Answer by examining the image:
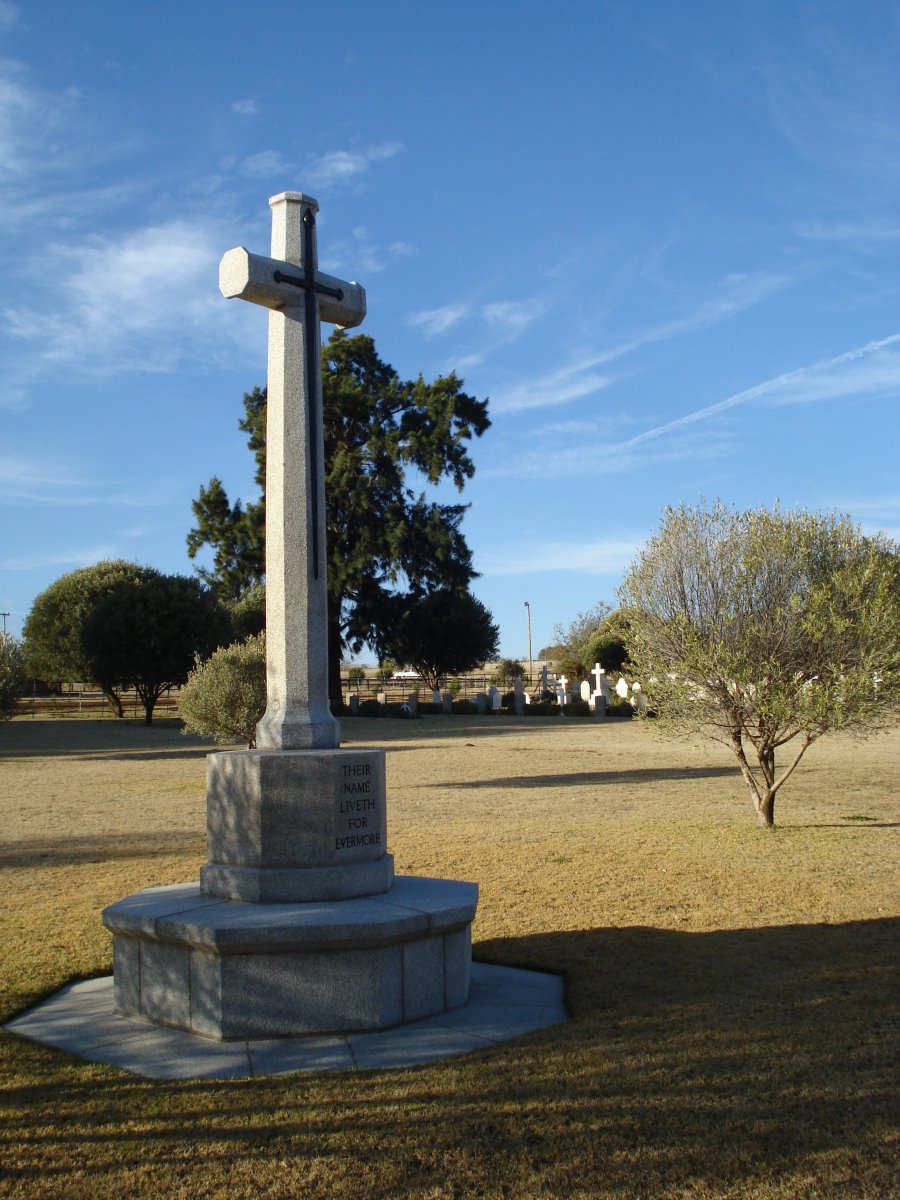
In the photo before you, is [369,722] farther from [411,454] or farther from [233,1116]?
[233,1116]

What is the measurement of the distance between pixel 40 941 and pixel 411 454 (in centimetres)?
3447

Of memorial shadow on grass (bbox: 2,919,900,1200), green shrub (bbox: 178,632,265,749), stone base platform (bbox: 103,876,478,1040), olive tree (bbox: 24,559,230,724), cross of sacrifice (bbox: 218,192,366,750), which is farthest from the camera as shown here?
olive tree (bbox: 24,559,230,724)

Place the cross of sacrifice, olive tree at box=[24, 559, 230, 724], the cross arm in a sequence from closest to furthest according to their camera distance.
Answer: the cross of sacrifice < the cross arm < olive tree at box=[24, 559, 230, 724]

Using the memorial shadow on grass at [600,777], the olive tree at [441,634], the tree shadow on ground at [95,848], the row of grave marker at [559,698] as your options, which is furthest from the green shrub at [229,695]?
the olive tree at [441,634]

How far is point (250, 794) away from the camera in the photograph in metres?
5.37

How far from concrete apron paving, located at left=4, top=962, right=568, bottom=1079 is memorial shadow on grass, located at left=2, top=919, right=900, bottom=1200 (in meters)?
0.15

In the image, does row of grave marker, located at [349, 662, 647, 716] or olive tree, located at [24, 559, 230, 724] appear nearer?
olive tree, located at [24, 559, 230, 724]

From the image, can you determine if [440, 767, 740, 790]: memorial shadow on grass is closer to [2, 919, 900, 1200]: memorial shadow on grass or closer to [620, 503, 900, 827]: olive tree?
[620, 503, 900, 827]: olive tree

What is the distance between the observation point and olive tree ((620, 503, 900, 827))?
1083 cm

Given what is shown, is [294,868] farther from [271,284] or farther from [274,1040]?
[271,284]

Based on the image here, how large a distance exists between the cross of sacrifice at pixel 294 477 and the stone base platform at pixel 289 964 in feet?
3.39

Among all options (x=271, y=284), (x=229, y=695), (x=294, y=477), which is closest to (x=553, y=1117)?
(x=294, y=477)

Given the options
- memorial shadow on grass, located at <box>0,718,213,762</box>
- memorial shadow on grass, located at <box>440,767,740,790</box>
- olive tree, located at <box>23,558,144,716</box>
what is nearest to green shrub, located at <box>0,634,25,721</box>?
memorial shadow on grass, located at <box>0,718,213,762</box>

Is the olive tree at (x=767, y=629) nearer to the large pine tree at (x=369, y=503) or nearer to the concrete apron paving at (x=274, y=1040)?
the concrete apron paving at (x=274, y=1040)
